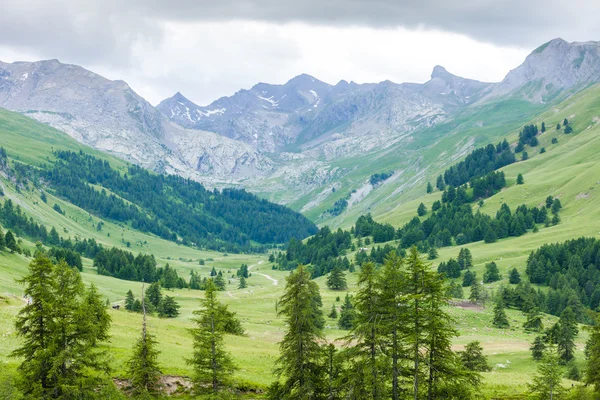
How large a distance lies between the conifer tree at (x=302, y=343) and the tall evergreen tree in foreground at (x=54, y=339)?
1256 centimetres

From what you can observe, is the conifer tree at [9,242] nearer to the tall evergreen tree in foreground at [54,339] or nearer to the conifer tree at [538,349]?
the tall evergreen tree in foreground at [54,339]

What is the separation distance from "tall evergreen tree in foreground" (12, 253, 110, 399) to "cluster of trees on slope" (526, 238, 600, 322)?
338 feet

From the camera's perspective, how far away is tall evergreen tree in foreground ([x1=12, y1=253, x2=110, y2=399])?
27.9 m

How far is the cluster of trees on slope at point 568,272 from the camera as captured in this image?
106469 millimetres

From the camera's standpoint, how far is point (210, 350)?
32938mm

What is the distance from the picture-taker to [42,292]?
28641 millimetres

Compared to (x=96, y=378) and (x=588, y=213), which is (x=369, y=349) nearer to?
(x=96, y=378)

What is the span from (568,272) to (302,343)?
110375 millimetres

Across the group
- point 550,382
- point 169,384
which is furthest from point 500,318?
point 169,384

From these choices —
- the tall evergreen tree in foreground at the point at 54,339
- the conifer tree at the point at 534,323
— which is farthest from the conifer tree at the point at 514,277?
the tall evergreen tree in foreground at the point at 54,339

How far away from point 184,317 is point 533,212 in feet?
482

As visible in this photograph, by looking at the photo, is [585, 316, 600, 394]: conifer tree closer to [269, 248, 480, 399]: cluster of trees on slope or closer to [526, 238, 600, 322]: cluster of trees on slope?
[269, 248, 480, 399]: cluster of trees on slope

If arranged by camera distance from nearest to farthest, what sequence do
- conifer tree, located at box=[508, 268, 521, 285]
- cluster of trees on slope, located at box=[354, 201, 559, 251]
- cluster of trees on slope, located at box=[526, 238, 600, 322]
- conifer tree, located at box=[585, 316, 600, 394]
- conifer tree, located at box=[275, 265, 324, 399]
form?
conifer tree, located at box=[275, 265, 324, 399] → conifer tree, located at box=[585, 316, 600, 394] → cluster of trees on slope, located at box=[526, 238, 600, 322] → conifer tree, located at box=[508, 268, 521, 285] → cluster of trees on slope, located at box=[354, 201, 559, 251]

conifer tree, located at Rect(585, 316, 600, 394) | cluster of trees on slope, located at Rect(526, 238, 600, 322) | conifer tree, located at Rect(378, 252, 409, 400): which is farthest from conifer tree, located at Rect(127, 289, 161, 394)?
cluster of trees on slope, located at Rect(526, 238, 600, 322)
